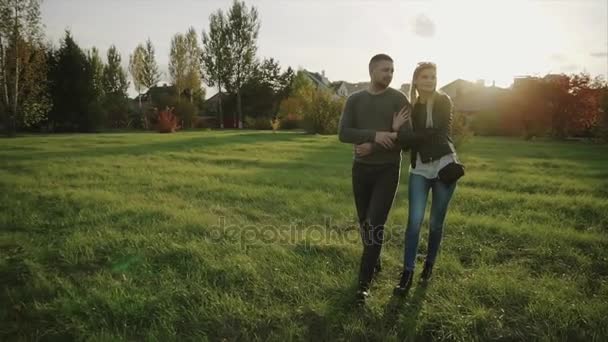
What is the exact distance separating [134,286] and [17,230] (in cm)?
307

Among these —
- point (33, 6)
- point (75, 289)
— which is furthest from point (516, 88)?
point (33, 6)

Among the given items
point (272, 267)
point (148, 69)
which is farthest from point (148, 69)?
point (272, 267)

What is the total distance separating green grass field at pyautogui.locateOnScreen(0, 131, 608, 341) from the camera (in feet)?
9.56

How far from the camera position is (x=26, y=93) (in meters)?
29.0

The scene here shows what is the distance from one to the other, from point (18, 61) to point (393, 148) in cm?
3371

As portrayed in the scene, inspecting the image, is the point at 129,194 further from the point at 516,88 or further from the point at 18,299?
the point at 516,88

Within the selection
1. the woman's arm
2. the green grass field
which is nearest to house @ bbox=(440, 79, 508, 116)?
the green grass field

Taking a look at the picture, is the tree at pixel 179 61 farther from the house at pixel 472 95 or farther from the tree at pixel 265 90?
the house at pixel 472 95

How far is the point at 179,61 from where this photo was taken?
52281mm

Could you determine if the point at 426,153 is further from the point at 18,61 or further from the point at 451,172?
the point at 18,61

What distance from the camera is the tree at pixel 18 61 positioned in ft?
86.9

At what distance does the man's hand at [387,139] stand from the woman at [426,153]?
1.01 feet

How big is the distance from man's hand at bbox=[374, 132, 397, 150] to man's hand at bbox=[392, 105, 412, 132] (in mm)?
117

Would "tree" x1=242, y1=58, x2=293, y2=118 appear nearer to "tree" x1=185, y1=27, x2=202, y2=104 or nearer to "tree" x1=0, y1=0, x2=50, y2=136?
"tree" x1=185, y1=27, x2=202, y2=104
